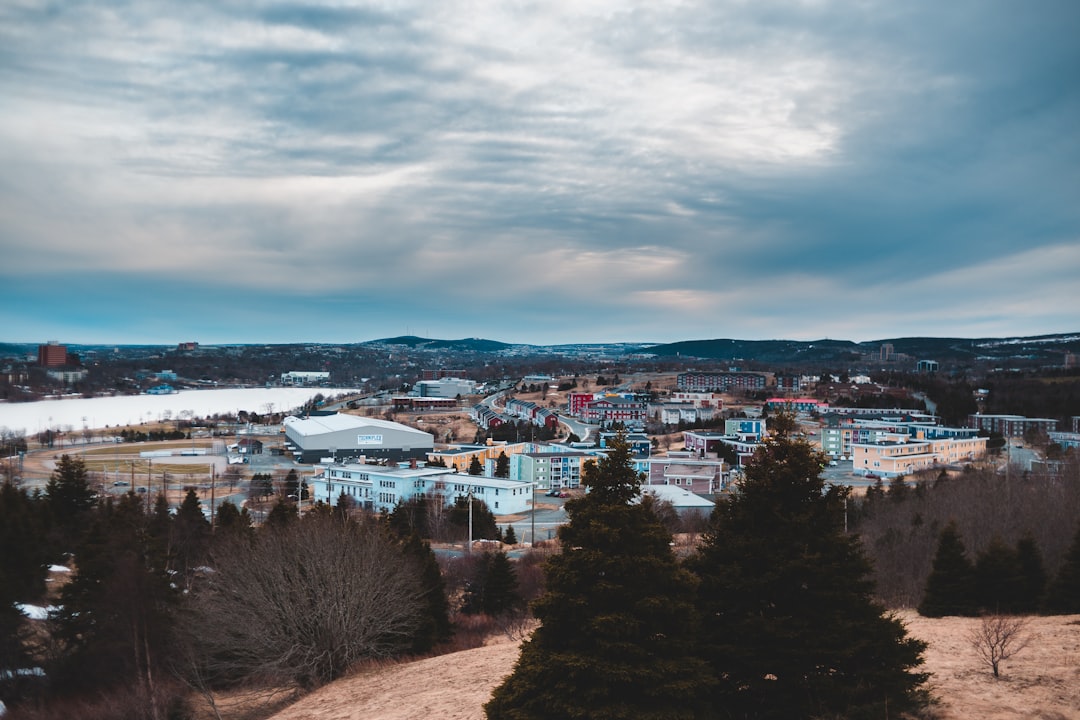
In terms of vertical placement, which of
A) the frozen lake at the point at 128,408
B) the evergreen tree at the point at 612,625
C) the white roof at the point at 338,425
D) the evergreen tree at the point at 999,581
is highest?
the evergreen tree at the point at 612,625

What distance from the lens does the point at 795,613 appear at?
5.85 metres

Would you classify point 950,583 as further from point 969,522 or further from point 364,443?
point 364,443

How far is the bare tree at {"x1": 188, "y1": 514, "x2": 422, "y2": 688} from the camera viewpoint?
11250 millimetres

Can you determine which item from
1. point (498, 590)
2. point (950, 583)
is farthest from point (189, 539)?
point (950, 583)

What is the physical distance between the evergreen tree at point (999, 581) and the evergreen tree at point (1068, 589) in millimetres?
570

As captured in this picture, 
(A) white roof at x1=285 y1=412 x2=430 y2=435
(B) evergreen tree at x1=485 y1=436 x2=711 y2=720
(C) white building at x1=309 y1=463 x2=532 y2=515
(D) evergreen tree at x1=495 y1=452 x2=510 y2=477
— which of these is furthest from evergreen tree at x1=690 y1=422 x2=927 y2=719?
(A) white roof at x1=285 y1=412 x2=430 y2=435

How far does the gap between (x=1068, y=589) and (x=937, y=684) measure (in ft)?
21.4

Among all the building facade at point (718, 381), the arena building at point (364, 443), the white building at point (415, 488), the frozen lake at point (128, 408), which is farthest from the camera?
the building facade at point (718, 381)

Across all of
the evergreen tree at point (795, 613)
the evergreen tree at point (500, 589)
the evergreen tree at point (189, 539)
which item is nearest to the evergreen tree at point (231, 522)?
the evergreen tree at point (189, 539)

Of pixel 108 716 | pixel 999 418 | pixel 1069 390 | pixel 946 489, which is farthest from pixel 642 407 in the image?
pixel 108 716

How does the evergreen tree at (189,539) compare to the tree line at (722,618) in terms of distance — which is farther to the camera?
the evergreen tree at (189,539)

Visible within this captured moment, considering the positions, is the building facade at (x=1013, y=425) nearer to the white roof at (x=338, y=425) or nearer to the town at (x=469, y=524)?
the town at (x=469, y=524)

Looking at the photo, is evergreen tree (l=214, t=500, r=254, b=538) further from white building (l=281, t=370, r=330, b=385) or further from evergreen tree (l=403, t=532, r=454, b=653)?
white building (l=281, t=370, r=330, b=385)

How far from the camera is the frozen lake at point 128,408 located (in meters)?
77.8
